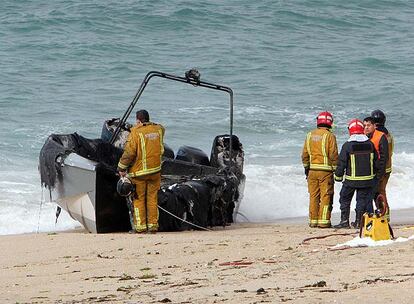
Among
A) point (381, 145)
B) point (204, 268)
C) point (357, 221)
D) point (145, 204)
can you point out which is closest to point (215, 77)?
point (145, 204)

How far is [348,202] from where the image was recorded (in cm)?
1227

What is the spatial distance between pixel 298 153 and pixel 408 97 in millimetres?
8032

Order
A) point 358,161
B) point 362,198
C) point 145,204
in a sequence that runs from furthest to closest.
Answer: point 145,204, point 362,198, point 358,161

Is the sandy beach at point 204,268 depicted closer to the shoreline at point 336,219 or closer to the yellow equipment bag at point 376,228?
the yellow equipment bag at point 376,228

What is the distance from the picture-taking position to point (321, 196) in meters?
12.5

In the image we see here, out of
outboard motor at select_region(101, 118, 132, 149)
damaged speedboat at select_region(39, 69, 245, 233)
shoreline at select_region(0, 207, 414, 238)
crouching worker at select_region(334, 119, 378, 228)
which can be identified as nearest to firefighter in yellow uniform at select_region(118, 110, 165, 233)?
damaged speedboat at select_region(39, 69, 245, 233)

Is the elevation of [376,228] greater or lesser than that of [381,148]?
Answer: lesser

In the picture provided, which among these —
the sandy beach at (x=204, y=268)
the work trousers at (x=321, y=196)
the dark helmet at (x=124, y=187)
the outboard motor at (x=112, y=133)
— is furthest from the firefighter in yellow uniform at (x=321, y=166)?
the outboard motor at (x=112, y=133)

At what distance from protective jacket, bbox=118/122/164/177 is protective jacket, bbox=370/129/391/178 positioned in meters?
2.38

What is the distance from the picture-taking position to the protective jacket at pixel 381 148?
12.1 meters

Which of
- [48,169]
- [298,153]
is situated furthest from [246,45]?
[48,169]

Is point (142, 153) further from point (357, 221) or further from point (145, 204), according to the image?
point (357, 221)

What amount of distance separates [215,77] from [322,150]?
57.5 feet

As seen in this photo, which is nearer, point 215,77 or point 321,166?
point 321,166
